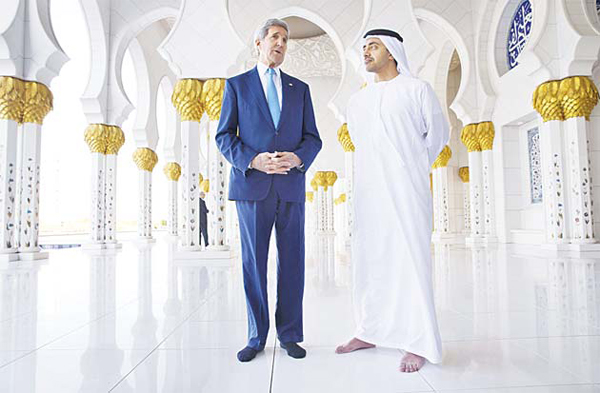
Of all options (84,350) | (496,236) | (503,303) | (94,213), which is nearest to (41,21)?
(94,213)

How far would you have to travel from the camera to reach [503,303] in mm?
2803

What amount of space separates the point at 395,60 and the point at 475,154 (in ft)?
25.3

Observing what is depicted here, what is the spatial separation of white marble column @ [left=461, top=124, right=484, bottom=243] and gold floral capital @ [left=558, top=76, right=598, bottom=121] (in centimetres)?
239

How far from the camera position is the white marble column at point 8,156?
218 inches

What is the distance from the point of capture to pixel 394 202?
179 centimetres

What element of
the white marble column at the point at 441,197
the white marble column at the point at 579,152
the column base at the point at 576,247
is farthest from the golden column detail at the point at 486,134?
the column base at the point at 576,247

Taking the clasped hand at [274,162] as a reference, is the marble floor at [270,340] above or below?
below

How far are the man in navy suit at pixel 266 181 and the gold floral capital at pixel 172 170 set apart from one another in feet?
34.2

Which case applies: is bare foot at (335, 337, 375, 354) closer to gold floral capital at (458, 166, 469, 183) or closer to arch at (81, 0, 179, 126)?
arch at (81, 0, 179, 126)

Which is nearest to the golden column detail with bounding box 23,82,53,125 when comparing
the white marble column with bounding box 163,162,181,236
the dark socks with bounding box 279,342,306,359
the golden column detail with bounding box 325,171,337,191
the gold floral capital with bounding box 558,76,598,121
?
the white marble column with bounding box 163,162,181,236

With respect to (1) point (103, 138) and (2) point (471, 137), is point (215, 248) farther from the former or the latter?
(2) point (471, 137)

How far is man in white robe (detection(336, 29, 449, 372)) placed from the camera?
1758 mm

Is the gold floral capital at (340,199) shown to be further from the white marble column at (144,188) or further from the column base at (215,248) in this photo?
the column base at (215,248)

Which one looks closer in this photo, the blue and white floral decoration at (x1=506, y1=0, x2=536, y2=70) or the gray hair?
the gray hair
